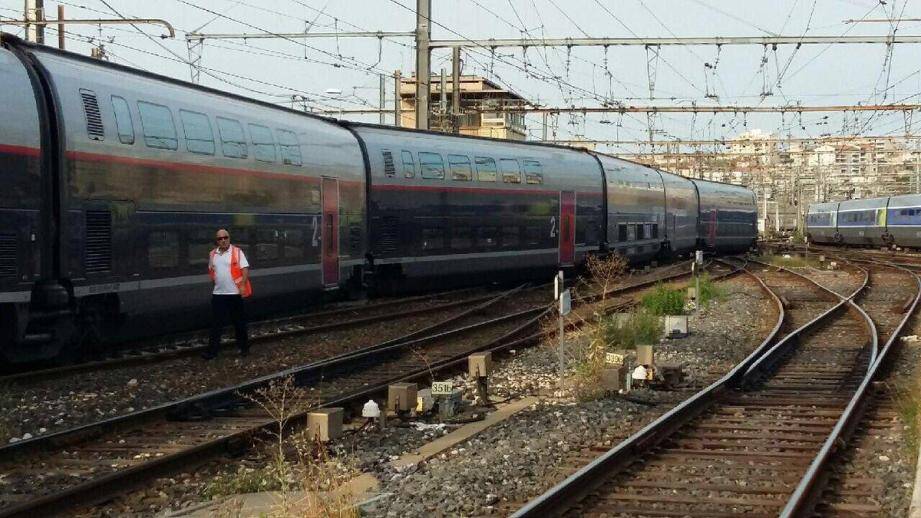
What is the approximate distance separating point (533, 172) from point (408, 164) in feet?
16.8

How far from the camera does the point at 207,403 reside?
10062 millimetres

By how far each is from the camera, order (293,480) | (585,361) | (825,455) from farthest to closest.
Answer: (585,361), (825,455), (293,480)

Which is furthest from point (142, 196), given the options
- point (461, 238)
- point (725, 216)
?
point (725, 216)

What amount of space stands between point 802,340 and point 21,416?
11.3m

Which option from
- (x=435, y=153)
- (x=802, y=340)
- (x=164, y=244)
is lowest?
(x=802, y=340)

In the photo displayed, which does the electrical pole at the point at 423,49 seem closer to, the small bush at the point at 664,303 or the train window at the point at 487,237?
the train window at the point at 487,237

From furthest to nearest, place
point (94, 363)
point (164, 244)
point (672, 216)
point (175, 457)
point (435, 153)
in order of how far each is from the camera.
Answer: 1. point (672, 216)
2. point (435, 153)
3. point (164, 244)
4. point (94, 363)
5. point (175, 457)

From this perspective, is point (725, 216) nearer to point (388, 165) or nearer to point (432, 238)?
point (432, 238)

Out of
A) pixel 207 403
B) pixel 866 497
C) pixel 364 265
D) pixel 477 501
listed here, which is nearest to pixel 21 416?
pixel 207 403

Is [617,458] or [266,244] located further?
[266,244]

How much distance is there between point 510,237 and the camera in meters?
25.2

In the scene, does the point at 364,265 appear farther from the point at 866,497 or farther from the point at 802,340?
the point at 866,497

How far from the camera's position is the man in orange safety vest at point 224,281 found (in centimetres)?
1324

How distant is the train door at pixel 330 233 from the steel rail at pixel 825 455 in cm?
874
